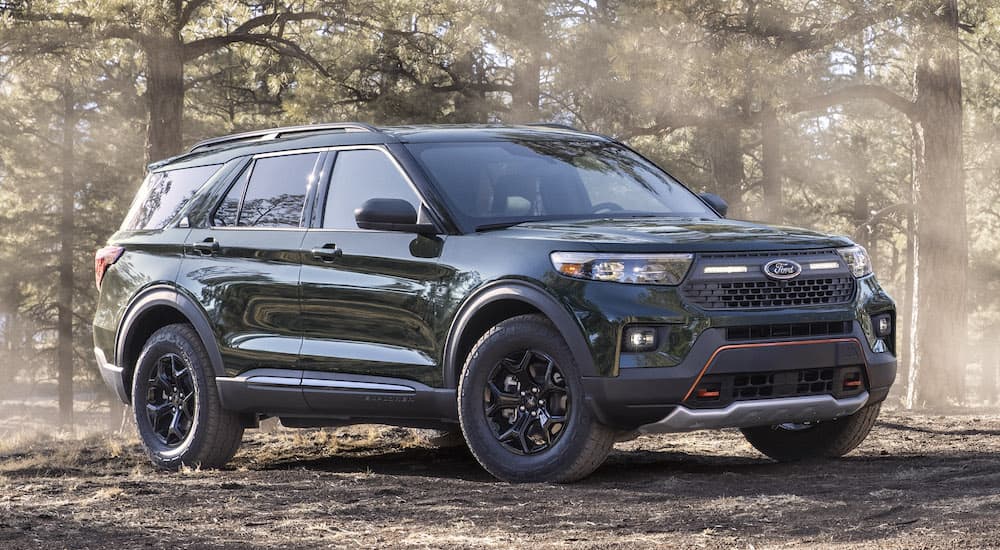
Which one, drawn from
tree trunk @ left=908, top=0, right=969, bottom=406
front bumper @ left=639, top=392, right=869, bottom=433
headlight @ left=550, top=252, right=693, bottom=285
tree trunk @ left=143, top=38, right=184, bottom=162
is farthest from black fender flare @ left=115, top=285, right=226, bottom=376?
tree trunk @ left=908, top=0, right=969, bottom=406

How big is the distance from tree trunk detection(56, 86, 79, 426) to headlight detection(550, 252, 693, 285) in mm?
28512

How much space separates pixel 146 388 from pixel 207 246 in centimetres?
114

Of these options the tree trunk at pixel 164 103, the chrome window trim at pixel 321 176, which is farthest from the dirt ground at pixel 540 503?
the tree trunk at pixel 164 103

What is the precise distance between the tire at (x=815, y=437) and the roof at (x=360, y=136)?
210 centimetres

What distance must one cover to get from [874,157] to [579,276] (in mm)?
30267

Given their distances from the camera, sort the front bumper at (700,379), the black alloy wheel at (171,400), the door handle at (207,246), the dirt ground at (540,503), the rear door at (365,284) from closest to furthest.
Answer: the dirt ground at (540,503) → the front bumper at (700,379) → the rear door at (365,284) → the door handle at (207,246) → the black alloy wheel at (171,400)

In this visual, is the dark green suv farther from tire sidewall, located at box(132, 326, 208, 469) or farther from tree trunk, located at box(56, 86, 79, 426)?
tree trunk, located at box(56, 86, 79, 426)

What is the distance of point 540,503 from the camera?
18.9 feet

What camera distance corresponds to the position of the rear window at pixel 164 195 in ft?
28.2

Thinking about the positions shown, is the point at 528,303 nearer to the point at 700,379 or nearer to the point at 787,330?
the point at 700,379

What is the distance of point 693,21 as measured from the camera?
48.4 feet

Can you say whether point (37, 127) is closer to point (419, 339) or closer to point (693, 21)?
point (693, 21)

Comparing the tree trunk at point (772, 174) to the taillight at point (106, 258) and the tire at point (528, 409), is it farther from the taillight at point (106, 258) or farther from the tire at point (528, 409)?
the tire at point (528, 409)

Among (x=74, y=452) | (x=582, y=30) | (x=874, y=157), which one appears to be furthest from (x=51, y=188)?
(x=74, y=452)
